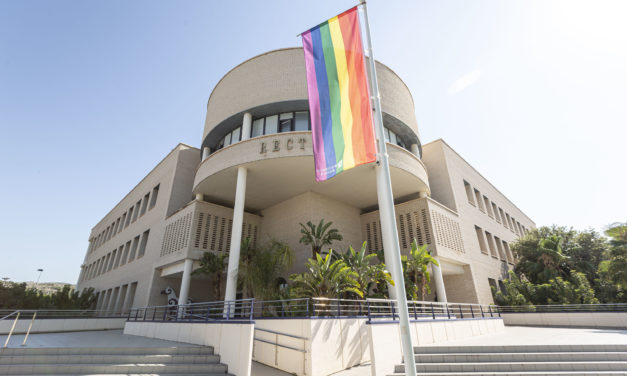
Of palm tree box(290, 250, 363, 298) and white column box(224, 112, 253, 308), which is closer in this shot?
palm tree box(290, 250, 363, 298)

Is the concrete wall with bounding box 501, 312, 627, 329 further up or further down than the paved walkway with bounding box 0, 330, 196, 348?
further up

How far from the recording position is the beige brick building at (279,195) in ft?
58.3

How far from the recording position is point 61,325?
1959 centimetres

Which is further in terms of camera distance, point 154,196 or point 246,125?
point 154,196

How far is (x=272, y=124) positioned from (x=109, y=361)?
13.9 meters

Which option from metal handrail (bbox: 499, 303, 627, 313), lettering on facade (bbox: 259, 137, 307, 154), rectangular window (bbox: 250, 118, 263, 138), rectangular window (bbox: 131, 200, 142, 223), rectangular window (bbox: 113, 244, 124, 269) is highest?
rectangular window (bbox: 250, 118, 263, 138)

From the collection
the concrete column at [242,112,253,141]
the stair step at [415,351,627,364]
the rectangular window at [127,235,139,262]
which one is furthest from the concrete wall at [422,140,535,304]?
the rectangular window at [127,235,139,262]

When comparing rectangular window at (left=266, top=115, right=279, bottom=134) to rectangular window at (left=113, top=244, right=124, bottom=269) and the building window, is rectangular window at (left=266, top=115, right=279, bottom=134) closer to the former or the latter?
the building window

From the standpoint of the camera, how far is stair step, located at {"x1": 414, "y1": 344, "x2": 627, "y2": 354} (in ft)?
28.5

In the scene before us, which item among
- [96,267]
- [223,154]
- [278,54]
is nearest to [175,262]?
[223,154]

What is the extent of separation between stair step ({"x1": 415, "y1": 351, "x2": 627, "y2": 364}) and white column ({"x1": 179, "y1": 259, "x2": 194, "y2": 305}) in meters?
14.2

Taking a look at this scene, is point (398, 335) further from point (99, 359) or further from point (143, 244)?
point (143, 244)

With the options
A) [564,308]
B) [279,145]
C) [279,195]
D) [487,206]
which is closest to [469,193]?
[487,206]

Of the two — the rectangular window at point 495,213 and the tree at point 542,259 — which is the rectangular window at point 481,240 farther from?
the rectangular window at point 495,213
